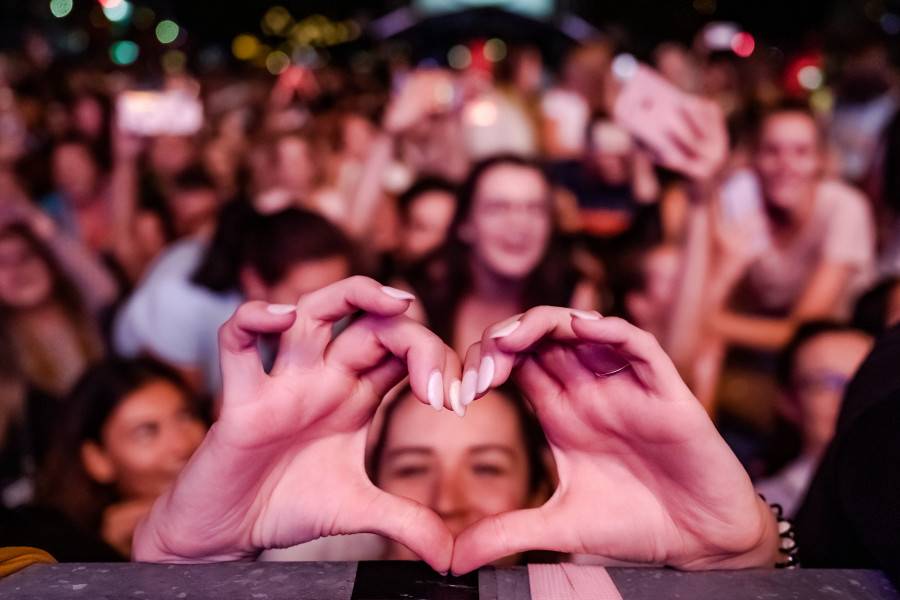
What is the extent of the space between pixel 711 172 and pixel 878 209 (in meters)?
1.30

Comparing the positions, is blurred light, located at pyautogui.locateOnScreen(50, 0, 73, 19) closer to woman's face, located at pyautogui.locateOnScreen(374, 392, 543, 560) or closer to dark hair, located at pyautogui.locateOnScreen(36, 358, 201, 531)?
dark hair, located at pyautogui.locateOnScreen(36, 358, 201, 531)

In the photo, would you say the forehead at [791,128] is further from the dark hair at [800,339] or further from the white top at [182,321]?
the white top at [182,321]

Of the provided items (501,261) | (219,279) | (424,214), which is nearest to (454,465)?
(501,261)

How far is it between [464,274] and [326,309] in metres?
1.81

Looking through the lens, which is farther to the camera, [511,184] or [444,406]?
[511,184]

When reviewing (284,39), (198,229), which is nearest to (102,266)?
(198,229)

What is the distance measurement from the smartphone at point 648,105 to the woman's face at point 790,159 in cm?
96

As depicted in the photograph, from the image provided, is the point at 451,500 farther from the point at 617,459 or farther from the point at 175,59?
the point at 175,59

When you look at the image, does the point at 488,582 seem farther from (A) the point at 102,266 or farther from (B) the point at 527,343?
(A) the point at 102,266

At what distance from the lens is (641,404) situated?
0.77 metres

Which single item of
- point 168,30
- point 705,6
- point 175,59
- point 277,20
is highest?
point 277,20

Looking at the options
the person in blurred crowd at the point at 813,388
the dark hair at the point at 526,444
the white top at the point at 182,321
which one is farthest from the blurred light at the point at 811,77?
the dark hair at the point at 526,444

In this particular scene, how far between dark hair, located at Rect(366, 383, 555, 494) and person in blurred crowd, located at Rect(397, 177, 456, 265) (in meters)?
1.35

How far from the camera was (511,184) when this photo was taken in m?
2.54
